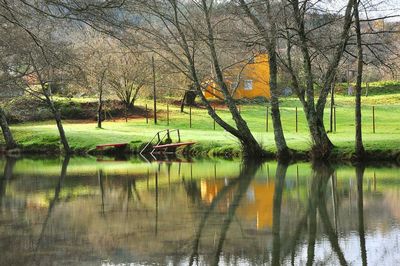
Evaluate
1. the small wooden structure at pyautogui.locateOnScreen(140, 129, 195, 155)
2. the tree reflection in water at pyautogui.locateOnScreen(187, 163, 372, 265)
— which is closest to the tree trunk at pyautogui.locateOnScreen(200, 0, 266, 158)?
the small wooden structure at pyautogui.locateOnScreen(140, 129, 195, 155)

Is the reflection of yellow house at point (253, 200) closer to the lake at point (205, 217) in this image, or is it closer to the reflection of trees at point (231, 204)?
the lake at point (205, 217)

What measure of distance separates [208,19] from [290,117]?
26928 millimetres

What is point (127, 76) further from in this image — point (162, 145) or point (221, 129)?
point (162, 145)

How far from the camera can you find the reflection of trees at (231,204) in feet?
38.0

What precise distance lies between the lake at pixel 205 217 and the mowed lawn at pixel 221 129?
6.57m

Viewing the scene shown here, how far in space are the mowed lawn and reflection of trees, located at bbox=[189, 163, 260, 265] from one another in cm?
523

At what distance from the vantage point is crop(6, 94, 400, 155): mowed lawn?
108 feet

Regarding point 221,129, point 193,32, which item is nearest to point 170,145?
point 193,32

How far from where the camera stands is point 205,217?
15.0 meters

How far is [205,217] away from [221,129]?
30.9m

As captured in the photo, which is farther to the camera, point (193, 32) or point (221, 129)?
point (221, 129)

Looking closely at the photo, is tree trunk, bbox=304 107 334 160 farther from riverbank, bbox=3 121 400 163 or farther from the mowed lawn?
the mowed lawn

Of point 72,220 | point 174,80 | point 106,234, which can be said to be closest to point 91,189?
point 72,220

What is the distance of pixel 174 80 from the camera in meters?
53.9
